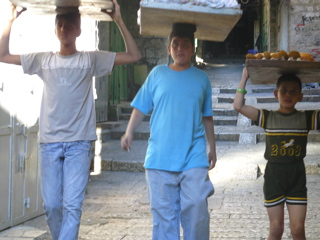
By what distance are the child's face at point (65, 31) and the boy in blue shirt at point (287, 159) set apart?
1.32 m

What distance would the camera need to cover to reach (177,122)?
414 cm

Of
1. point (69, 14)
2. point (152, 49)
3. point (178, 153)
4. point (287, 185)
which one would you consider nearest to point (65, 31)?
point (69, 14)

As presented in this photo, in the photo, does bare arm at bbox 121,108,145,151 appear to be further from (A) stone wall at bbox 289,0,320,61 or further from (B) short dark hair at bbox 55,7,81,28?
(A) stone wall at bbox 289,0,320,61

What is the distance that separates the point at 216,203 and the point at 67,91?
361 cm

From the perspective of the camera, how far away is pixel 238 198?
25.7ft

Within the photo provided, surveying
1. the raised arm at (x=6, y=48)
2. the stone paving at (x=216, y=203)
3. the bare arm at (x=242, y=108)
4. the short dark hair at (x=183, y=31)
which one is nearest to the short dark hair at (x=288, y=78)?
the bare arm at (x=242, y=108)

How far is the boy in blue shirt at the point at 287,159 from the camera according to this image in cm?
440

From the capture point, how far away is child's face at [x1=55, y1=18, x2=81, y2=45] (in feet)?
14.8

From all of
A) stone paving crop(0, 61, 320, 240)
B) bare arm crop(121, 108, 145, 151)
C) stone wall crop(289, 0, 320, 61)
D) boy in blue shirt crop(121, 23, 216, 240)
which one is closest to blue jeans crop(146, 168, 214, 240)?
boy in blue shirt crop(121, 23, 216, 240)

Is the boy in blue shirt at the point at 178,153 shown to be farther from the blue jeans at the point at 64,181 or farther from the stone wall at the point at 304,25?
the stone wall at the point at 304,25

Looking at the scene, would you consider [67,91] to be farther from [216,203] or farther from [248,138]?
[248,138]

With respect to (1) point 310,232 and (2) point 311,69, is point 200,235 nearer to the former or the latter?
(2) point 311,69

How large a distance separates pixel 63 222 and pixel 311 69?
2.12 meters

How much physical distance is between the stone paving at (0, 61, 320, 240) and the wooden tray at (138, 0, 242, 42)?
222 centimetres
